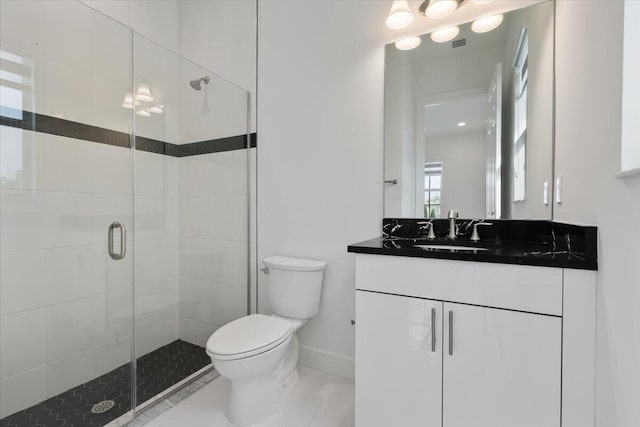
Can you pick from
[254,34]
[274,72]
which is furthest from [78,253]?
[254,34]

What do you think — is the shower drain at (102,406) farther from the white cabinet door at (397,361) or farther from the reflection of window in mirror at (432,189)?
the reflection of window in mirror at (432,189)

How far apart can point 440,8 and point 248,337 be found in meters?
1.96

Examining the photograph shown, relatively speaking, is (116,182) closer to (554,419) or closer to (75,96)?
(75,96)

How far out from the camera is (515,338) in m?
1.08

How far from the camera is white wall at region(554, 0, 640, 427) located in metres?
0.75

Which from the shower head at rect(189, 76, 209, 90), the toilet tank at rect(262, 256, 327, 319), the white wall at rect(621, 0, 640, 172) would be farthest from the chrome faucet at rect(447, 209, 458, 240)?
the shower head at rect(189, 76, 209, 90)

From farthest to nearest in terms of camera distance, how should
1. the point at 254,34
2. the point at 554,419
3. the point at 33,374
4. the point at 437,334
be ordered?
the point at 254,34, the point at 33,374, the point at 437,334, the point at 554,419

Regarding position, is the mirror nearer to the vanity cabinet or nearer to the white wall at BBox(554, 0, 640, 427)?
the white wall at BBox(554, 0, 640, 427)

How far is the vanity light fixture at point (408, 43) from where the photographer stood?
172cm

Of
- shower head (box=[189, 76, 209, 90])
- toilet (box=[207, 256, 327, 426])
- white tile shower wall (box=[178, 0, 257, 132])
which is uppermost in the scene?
white tile shower wall (box=[178, 0, 257, 132])

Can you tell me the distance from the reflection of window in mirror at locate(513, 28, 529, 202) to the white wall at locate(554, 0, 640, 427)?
32 centimetres

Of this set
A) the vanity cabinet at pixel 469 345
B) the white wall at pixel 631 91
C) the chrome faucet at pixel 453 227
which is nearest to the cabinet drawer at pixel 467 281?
the vanity cabinet at pixel 469 345

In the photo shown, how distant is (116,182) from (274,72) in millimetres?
1272

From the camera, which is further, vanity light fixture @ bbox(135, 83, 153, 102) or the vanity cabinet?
vanity light fixture @ bbox(135, 83, 153, 102)
